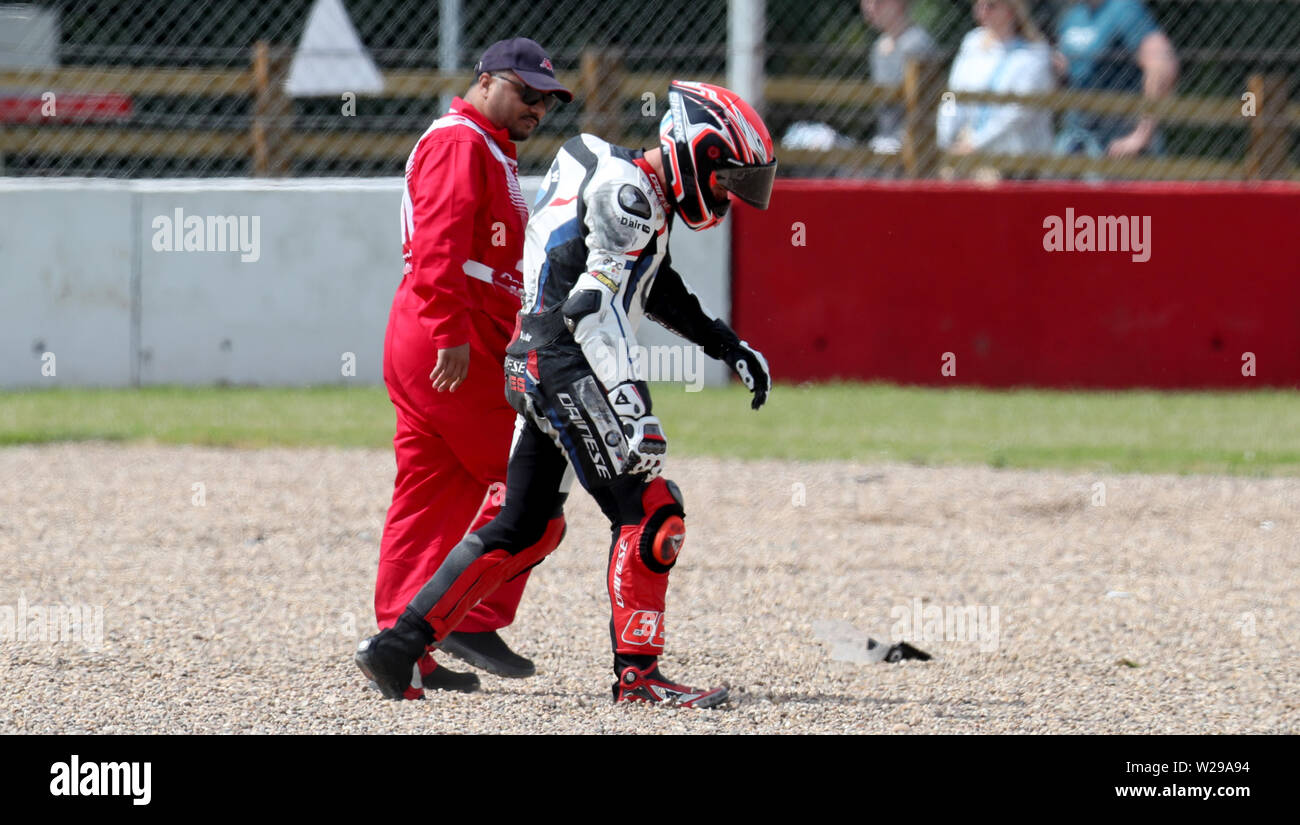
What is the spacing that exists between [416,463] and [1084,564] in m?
2.98

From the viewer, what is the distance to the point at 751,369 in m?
4.59

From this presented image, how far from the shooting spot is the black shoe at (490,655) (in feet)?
16.0

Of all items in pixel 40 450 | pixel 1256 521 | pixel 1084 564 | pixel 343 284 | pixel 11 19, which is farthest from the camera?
pixel 11 19

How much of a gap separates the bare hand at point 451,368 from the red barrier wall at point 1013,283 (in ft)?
21.2

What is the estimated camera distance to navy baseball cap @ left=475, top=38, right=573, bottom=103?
4586 millimetres

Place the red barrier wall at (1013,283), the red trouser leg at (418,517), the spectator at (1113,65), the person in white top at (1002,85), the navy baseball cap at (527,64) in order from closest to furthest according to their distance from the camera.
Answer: the navy baseball cap at (527,64)
the red trouser leg at (418,517)
the red barrier wall at (1013,283)
the spectator at (1113,65)
the person in white top at (1002,85)

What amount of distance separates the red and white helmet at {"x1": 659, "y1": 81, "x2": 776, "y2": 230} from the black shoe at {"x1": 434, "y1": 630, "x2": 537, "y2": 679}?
1394mm

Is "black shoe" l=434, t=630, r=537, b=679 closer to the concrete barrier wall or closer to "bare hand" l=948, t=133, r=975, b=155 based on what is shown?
the concrete barrier wall

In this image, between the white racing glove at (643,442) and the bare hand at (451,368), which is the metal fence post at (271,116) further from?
the white racing glove at (643,442)

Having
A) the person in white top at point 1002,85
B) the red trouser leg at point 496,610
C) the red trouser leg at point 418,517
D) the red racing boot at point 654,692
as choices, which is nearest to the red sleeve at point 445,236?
the red trouser leg at point 418,517

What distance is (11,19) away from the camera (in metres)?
12.5

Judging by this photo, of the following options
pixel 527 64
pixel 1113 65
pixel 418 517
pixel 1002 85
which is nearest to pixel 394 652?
pixel 418 517

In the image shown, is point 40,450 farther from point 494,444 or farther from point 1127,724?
point 1127,724

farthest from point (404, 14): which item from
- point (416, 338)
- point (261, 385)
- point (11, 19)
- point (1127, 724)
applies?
point (1127, 724)
